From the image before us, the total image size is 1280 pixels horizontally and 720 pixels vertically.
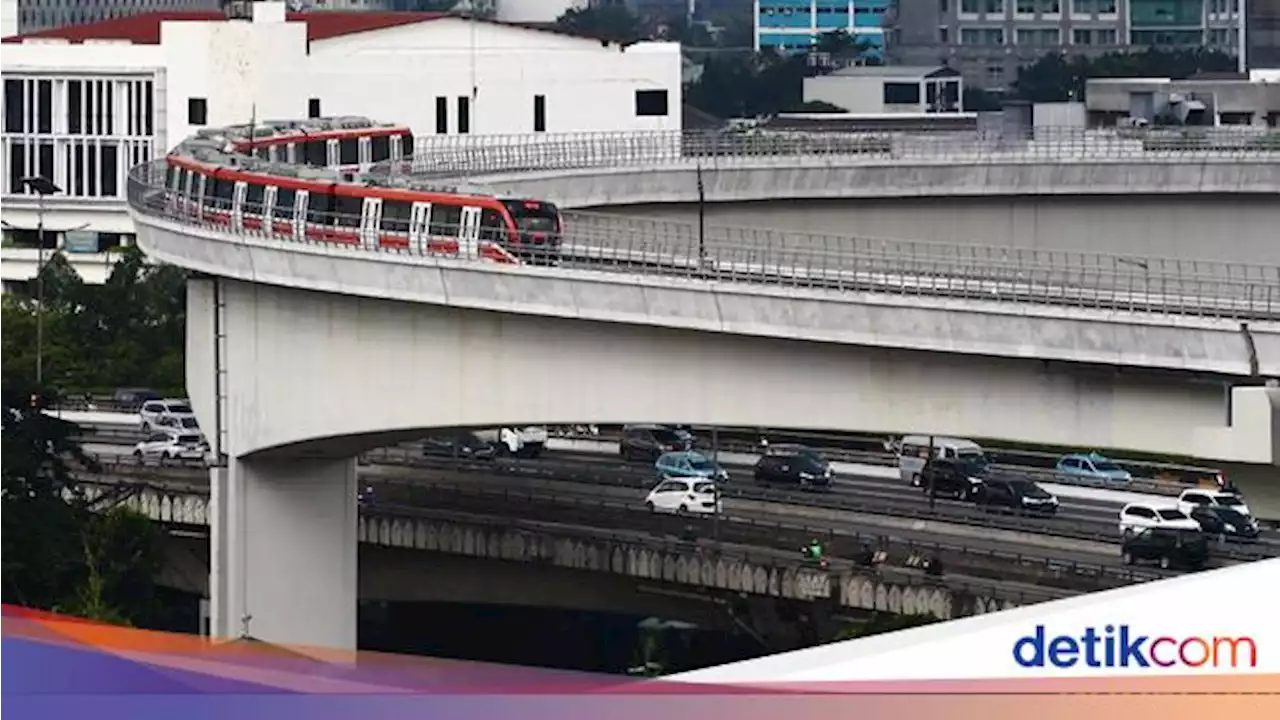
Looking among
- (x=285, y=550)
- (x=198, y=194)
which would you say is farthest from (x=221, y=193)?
(x=285, y=550)

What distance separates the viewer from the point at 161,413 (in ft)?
200

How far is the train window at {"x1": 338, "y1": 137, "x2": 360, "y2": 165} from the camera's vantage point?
54.1m

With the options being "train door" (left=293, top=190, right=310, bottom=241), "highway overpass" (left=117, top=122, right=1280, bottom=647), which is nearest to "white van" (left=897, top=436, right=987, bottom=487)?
"highway overpass" (left=117, top=122, right=1280, bottom=647)

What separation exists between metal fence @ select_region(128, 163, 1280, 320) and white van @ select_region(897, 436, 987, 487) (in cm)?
737

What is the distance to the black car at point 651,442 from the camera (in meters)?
60.2

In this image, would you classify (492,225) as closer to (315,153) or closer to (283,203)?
(283,203)

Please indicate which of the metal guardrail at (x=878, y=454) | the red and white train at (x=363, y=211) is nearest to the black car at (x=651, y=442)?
the metal guardrail at (x=878, y=454)

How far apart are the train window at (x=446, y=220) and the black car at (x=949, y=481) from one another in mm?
15441

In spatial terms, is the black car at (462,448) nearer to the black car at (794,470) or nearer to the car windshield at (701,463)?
the car windshield at (701,463)

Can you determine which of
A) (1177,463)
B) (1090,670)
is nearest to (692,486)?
(1177,463)

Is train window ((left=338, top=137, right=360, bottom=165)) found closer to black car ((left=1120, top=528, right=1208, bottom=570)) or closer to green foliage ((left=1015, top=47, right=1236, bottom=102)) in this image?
black car ((left=1120, top=528, right=1208, bottom=570))

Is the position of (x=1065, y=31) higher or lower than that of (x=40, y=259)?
higher

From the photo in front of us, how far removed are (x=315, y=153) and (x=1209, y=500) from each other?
13.8 meters

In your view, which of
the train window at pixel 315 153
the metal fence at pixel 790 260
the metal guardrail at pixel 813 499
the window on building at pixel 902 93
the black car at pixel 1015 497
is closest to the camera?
the metal fence at pixel 790 260
